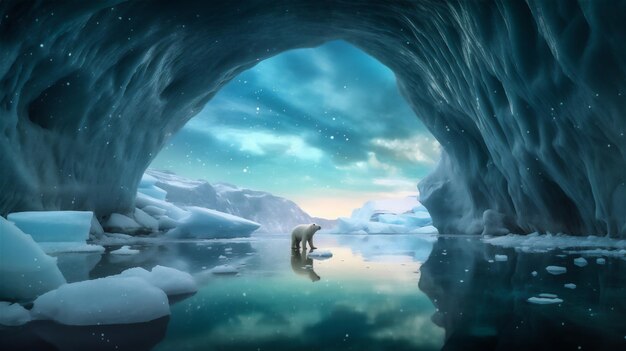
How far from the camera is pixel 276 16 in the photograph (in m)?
10.7

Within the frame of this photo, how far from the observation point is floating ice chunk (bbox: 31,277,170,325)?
2.24m

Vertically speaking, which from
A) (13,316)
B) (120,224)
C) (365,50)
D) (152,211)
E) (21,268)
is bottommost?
(13,316)

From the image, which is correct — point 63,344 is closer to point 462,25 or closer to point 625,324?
point 625,324

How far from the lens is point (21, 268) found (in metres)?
2.72

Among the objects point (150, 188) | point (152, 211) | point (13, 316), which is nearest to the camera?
point (13, 316)

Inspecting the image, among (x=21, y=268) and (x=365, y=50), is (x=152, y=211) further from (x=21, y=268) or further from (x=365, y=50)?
(x=21, y=268)

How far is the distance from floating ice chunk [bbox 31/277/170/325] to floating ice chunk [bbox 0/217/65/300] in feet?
1.56

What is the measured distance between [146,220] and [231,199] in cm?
4386

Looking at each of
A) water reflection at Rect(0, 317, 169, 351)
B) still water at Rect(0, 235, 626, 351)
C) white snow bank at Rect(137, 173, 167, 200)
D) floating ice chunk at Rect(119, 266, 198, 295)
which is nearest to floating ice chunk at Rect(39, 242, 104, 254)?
still water at Rect(0, 235, 626, 351)

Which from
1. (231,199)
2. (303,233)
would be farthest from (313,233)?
(231,199)

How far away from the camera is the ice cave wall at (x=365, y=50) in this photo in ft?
20.0

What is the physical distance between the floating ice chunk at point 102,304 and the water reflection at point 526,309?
168cm

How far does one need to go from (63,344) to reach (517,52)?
777 cm

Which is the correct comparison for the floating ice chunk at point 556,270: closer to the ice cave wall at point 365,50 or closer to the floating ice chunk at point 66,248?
the ice cave wall at point 365,50
